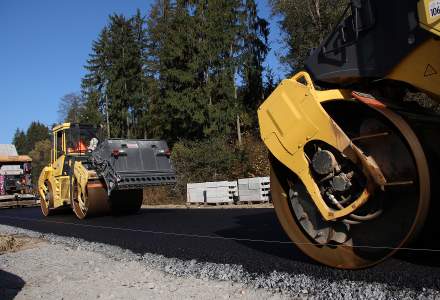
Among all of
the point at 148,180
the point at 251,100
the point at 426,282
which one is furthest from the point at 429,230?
the point at 251,100

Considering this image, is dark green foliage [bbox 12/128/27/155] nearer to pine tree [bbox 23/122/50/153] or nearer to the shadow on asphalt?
pine tree [bbox 23/122/50/153]

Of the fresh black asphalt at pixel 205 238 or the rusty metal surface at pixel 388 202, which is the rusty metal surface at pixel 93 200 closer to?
the fresh black asphalt at pixel 205 238

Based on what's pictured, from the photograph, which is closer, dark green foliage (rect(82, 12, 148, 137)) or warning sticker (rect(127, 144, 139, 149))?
warning sticker (rect(127, 144, 139, 149))

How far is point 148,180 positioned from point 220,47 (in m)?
17.9

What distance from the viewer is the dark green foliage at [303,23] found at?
25203mm

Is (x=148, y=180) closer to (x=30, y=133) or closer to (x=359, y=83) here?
(x=359, y=83)

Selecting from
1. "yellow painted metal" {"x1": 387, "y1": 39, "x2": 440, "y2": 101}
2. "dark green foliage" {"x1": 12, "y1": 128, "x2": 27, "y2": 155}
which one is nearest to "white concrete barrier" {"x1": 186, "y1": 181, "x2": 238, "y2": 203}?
"yellow painted metal" {"x1": 387, "y1": 39, "x2": 440, "y2": 101}

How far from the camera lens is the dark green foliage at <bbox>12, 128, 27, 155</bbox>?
101 metres

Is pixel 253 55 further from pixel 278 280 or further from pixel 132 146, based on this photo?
pixel 278 280

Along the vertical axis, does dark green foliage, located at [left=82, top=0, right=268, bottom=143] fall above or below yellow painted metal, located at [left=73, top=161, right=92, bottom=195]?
above

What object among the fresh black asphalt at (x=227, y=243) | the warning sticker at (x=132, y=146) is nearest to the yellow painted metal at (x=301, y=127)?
Result: the fresh black asphalt at (x=227, y=243)

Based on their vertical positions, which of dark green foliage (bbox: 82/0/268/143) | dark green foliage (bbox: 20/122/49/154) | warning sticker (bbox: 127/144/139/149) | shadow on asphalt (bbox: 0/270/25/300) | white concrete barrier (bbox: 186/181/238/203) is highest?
dark green foliage (bbox: 20/122/49/154)

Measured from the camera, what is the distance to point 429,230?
4070 mm

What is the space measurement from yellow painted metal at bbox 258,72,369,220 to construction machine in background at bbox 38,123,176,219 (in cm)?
688
